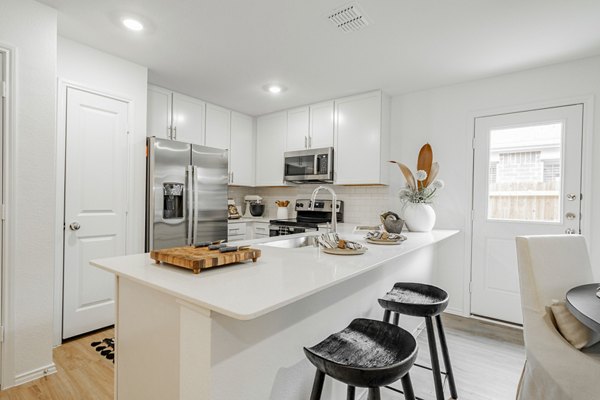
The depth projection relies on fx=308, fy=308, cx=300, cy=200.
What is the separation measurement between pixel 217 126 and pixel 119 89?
4.82ft

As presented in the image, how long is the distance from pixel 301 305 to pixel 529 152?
9.13 feet

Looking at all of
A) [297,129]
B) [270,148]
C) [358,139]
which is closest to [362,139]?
[358,139]

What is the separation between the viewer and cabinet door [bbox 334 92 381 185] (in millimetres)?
3516

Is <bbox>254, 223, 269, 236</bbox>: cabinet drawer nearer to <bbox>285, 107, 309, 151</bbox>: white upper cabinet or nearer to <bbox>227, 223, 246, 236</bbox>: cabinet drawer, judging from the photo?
<bbox>227, 223, 246, 236</bbox>: cabinet drawer

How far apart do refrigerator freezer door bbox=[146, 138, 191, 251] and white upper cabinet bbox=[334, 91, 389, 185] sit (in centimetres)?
178

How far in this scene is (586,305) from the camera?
3.91 feet

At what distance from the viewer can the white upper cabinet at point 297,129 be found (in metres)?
4.11

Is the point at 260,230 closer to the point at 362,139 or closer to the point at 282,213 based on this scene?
the point at 282,213

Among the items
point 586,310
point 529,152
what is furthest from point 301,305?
point 529,152

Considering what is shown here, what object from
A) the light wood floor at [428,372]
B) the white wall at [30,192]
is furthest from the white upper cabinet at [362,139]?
the white wall at [30,192]

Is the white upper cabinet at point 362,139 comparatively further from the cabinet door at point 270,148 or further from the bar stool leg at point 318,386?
the bar stool leg at point 318,386

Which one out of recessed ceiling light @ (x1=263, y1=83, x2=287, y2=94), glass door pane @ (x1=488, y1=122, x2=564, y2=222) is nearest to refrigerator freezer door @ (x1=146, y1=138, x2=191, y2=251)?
recessed ceiling light @ (x1=263, y1=83, x2=287, y2=94)

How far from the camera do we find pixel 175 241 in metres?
3.10

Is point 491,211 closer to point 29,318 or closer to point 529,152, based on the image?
point 529,152
